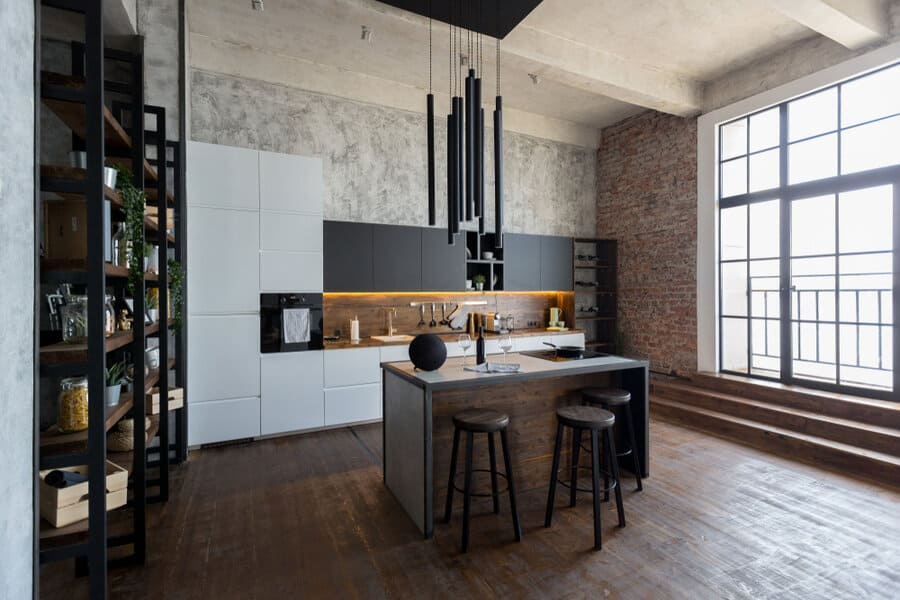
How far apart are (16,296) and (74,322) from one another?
57cm

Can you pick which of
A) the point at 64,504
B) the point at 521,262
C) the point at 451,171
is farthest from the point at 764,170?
the point at 64,504

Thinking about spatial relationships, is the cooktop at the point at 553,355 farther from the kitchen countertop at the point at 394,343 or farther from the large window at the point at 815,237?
the large window at the point at 815,237

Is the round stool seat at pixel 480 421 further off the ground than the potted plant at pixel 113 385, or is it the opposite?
the potted plant at pixel 113 385

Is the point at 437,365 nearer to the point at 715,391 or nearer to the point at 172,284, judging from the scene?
the point at 172,284

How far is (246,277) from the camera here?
14.3 ft

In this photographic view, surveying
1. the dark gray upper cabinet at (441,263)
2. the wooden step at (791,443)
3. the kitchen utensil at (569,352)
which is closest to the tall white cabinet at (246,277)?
the dark gray upper cabinet at (441,263)

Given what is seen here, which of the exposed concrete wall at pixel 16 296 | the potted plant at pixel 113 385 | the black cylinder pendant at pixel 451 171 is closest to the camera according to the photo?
the exposed concrete wall at pixel 16 296

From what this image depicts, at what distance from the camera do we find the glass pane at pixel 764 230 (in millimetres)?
5195

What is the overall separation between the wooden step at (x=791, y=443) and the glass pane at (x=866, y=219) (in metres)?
2.02

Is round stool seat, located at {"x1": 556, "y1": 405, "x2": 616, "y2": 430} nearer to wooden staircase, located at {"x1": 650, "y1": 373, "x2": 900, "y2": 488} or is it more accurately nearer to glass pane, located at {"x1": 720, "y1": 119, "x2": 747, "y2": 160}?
wooden staircase, located at {"x1": 650, "y1": 373, "x2": 900, "y2": 488}

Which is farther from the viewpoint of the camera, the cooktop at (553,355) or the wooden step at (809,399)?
the wooden step at (809,399)

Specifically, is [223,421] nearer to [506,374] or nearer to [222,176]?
[222,176]

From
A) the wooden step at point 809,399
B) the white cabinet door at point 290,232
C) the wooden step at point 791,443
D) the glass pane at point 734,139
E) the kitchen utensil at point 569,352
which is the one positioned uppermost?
the glass pane at point 734,139

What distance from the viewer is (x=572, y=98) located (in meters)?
6.21
